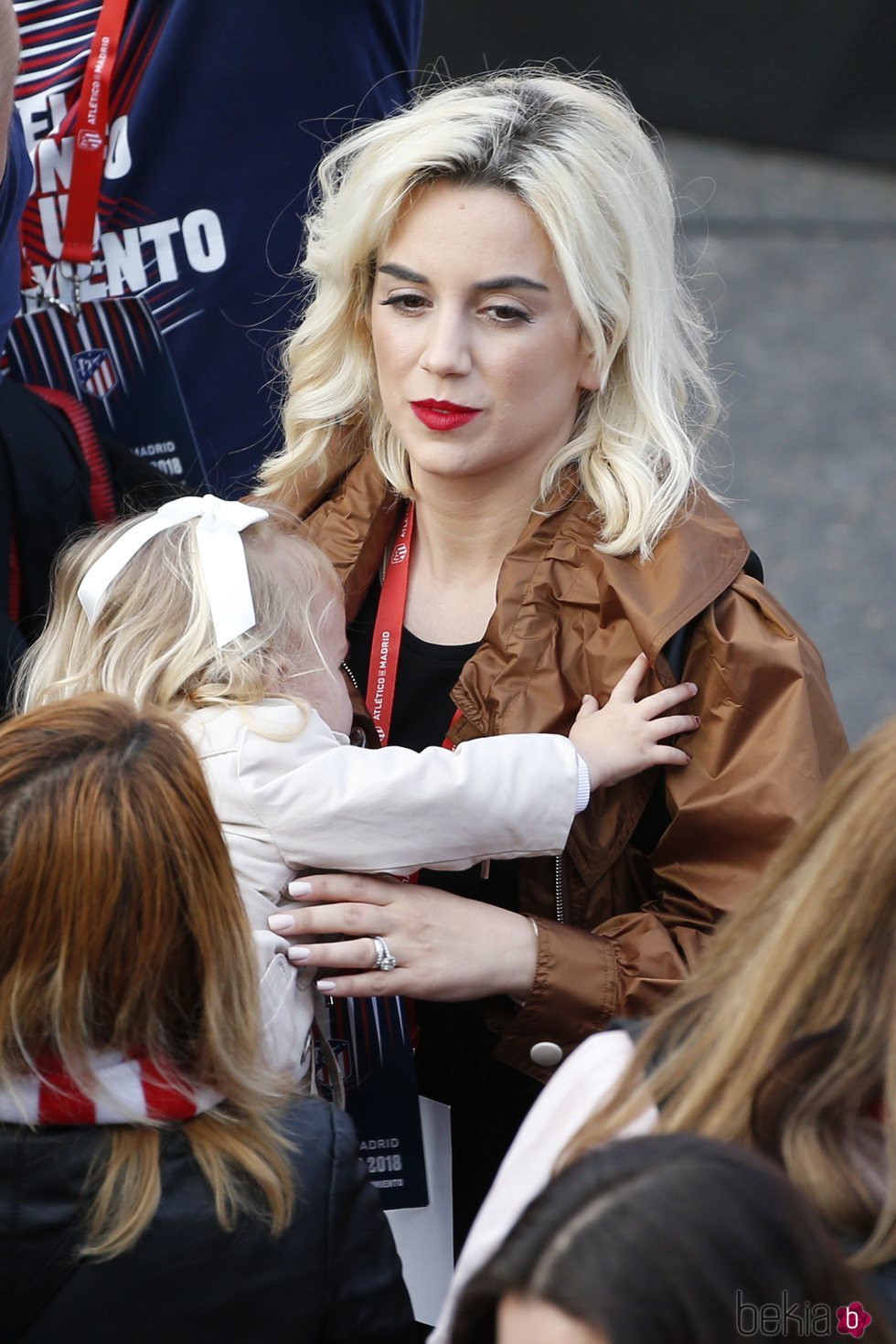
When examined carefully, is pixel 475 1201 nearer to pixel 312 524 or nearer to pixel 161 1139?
pixel 161 1139

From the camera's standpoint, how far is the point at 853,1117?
47.8 inches

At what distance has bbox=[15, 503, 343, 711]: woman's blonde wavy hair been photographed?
1.85 m

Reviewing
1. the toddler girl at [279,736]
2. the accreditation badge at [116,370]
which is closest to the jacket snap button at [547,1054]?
the toddler girl at [279,736]

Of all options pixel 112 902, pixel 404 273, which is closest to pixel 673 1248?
pixel 112 902

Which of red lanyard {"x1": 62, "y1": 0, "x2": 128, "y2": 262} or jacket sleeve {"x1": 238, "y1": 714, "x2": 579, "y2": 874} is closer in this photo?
jacket sleeve {"x1": 238, "y1": 714, "x2": 579, "y2": 874}

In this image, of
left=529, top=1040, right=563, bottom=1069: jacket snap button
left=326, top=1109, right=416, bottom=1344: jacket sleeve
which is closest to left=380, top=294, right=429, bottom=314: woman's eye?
left=529, top=1040, right=563, bottom=1069: jacket snap button

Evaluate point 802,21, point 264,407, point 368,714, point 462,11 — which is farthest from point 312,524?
point 802,21

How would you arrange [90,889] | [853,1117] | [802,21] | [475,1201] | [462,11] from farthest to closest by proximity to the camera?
[802,21] → [462,11] → [475,1201] → [90,889] → [853,1117]

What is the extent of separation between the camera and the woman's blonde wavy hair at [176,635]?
1851mm

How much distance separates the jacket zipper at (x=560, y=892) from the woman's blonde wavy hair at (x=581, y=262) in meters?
0.44

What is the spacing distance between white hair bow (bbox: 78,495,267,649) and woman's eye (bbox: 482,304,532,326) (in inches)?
17.7

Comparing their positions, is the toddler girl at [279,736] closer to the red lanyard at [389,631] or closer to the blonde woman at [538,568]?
the blonde woman at [538,568]

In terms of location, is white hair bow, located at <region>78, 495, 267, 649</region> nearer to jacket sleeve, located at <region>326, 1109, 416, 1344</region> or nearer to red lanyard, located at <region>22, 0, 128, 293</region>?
jacket sleeve, located at <region>326, 1109, 416, 1344</region>

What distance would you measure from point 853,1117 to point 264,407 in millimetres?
2075
